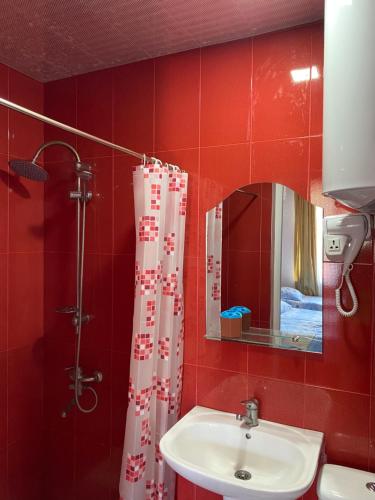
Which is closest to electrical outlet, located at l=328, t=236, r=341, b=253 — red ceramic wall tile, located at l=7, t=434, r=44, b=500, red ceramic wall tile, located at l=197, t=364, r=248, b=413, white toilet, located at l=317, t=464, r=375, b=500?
red ceramic wall tile, located at l=197, t=364, r=248, b=413

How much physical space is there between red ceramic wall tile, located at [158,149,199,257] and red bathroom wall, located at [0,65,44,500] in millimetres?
864

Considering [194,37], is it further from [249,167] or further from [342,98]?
[342,98]

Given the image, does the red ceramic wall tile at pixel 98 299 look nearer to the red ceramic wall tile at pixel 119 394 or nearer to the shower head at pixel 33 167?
the red ceramic wall tile at pixel 119 394

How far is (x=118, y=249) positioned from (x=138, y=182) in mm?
527

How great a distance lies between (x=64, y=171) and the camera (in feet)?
6.65

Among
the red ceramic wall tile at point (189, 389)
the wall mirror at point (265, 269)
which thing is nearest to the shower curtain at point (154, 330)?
the red ceramic wall tile at point (189, 389)

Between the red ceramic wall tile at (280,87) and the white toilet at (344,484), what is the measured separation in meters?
1.33

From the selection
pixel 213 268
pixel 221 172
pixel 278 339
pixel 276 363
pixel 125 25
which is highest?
pixel 125 25

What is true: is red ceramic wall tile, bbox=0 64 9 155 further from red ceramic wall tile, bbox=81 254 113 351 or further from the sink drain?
the sink drain

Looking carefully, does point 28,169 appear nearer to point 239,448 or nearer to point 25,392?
point 25,392

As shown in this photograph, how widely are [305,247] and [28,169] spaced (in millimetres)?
1342

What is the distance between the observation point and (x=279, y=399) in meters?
1.59

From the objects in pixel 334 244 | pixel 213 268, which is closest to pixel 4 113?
pixel 213 268

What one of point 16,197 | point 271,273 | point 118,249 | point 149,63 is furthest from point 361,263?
point 16,197
